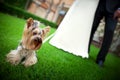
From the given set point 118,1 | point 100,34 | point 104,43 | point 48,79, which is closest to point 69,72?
point 48,79

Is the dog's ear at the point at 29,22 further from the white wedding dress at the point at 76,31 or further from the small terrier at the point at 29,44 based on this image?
the white wedding dress at the point at 76,31

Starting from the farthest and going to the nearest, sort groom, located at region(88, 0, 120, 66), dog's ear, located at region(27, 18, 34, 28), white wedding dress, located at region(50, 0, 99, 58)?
white wedding dress, located at region(50, 0, 99, 58), groom, located at region(88, 0, 120, 66), dog's ear, located at region(27, 18, 34, 28)

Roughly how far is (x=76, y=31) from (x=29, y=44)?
187 cm

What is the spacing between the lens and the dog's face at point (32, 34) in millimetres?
2104

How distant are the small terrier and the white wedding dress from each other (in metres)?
1.59

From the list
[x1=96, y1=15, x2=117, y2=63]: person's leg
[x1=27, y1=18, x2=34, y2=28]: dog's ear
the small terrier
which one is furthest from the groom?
[x1=27, y1=18, x2=34, y2=28]: dog's ear

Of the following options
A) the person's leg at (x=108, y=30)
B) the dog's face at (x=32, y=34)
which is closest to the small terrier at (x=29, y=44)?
the dog's face at (x=32, y=34)

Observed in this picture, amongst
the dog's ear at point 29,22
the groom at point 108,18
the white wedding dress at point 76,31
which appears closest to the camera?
the dog's ear at point 29,22

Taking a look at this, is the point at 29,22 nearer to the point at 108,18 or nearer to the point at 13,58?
the point at 13,58

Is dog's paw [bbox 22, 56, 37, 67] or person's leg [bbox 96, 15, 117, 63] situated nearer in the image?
dog's paw [bbox 22, 56, 37, 67]

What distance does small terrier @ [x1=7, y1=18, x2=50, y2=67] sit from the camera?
6.92ft

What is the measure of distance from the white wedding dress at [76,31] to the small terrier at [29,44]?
159cm

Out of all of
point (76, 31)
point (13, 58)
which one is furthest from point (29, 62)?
point (76, 31)

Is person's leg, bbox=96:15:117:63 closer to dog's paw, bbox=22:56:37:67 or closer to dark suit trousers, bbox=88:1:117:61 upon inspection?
dark suit trousers, bbox=88:1:117:61
